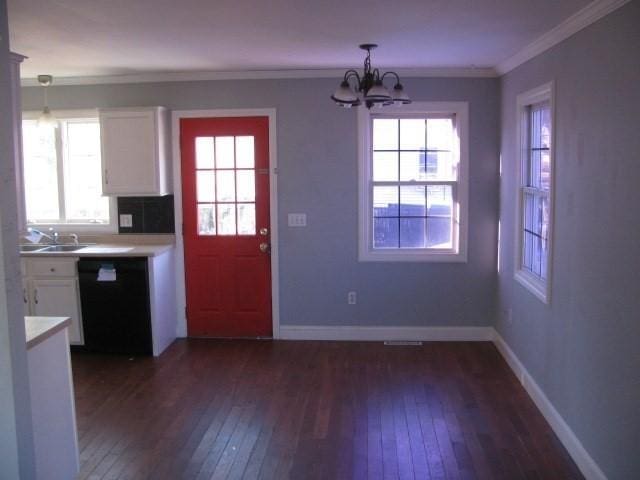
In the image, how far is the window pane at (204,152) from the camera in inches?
224

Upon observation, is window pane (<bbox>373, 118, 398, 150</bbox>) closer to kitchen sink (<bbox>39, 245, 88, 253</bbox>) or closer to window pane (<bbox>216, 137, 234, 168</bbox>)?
window pane (<bbox>216, 137, 234, 168</bbox>)

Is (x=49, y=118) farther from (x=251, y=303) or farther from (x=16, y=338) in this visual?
(x=16, y=338)

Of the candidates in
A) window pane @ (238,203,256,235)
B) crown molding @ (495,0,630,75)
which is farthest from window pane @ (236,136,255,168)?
crown molding @ (495,0,630,75)

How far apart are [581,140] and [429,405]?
201 centimetres

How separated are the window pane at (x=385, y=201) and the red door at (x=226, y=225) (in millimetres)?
1000

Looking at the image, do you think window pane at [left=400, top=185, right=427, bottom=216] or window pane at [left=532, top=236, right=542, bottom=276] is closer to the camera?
window pane at [left=532, top=236, right=542, bottom=276]

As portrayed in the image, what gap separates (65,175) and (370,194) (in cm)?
294

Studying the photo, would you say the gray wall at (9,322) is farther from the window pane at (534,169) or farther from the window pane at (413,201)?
the window pane at (413,201)

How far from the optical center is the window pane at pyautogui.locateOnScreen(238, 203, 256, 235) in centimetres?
573

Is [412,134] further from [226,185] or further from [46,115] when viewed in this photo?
[46,115]

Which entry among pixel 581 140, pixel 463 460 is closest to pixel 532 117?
pixel 581 140

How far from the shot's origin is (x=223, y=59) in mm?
4809

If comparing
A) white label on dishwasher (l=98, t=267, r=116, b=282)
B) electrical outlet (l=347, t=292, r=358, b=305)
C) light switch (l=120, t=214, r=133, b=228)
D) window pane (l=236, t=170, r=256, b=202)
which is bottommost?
electrical outlet (l=347, t=292, r=358, b=305)

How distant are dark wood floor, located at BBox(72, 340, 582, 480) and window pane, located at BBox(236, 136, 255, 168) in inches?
66.4
